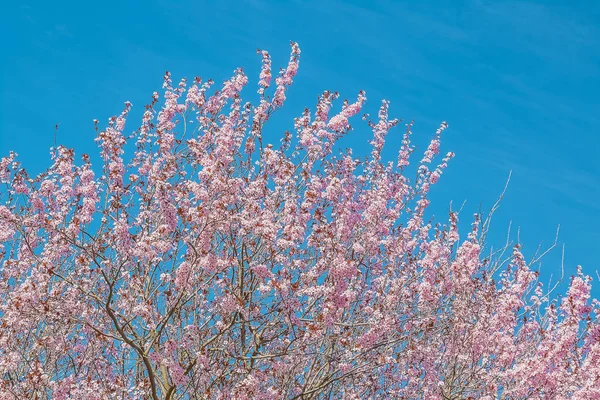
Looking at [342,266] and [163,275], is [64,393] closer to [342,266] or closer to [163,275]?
[163,275]

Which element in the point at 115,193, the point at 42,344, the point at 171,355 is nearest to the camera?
the point at 171,355

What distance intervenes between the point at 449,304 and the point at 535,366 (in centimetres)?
162

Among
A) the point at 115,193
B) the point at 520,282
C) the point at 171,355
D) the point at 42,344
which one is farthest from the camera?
the point at 520,282

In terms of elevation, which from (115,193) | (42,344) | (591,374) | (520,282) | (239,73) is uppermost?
(239,73)

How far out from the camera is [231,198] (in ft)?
32.7

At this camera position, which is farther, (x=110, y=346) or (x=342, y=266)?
(x=110, y=346)

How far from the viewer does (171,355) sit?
9.20 m

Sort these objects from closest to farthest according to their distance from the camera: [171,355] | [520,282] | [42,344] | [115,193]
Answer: [171,355]
[42,344]
[115,193]
[520,282]

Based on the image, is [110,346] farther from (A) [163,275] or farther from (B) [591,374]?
(B) [591,374]

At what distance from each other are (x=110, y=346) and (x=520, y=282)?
261 inches

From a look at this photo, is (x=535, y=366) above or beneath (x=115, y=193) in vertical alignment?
beneath

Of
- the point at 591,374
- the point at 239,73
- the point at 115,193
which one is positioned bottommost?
the point at 591,374

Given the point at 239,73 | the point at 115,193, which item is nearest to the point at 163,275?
the point at 115,193

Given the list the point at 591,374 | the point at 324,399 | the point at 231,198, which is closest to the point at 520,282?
the point at 591,374
